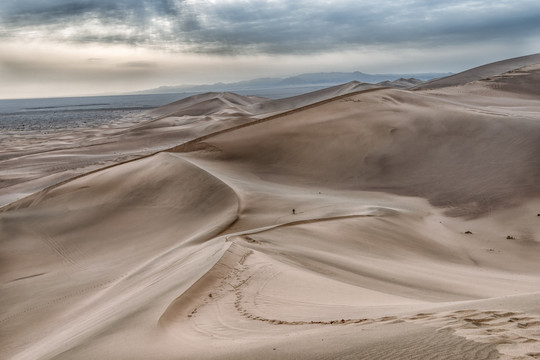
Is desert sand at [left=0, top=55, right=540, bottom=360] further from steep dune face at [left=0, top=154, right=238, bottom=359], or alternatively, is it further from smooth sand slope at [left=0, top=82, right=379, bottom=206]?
smooth sand slope at [left=0, top=82, right=379, bottom=206]

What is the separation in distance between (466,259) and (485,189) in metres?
5.16

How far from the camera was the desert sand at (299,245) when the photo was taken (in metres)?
4.57

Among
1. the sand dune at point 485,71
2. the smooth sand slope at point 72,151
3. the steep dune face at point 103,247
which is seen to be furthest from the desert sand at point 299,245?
the sand dune at point 485,71

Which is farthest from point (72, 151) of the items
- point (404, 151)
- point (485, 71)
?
point (485, 71)

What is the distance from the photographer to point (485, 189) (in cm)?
1443

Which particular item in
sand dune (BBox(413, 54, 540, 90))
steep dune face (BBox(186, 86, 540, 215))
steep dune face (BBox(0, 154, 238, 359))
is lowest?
steep dune face (BBox(0, 154, 238, 359))

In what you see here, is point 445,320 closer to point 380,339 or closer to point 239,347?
point 380,339

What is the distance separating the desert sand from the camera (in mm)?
4570

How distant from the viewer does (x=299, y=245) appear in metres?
8.93

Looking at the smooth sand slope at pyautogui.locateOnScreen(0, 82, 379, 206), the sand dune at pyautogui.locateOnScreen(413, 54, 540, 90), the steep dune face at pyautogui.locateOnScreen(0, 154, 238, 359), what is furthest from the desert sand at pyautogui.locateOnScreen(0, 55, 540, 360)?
the sand dune at pyautogui.locateOnScreen(413, 54, 540, 90)

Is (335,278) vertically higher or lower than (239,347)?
lower

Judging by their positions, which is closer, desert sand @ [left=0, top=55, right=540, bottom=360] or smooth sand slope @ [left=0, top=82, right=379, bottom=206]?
desert sand @ [left=0, top=55, right=540, bottom=360]

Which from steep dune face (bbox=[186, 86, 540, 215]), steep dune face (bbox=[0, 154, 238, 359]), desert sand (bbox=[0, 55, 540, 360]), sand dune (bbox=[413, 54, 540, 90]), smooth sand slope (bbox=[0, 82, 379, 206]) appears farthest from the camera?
sand dune (bbox=[413, 54, 540, 90])

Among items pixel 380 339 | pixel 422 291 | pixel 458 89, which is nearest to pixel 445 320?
pixel 380 339
